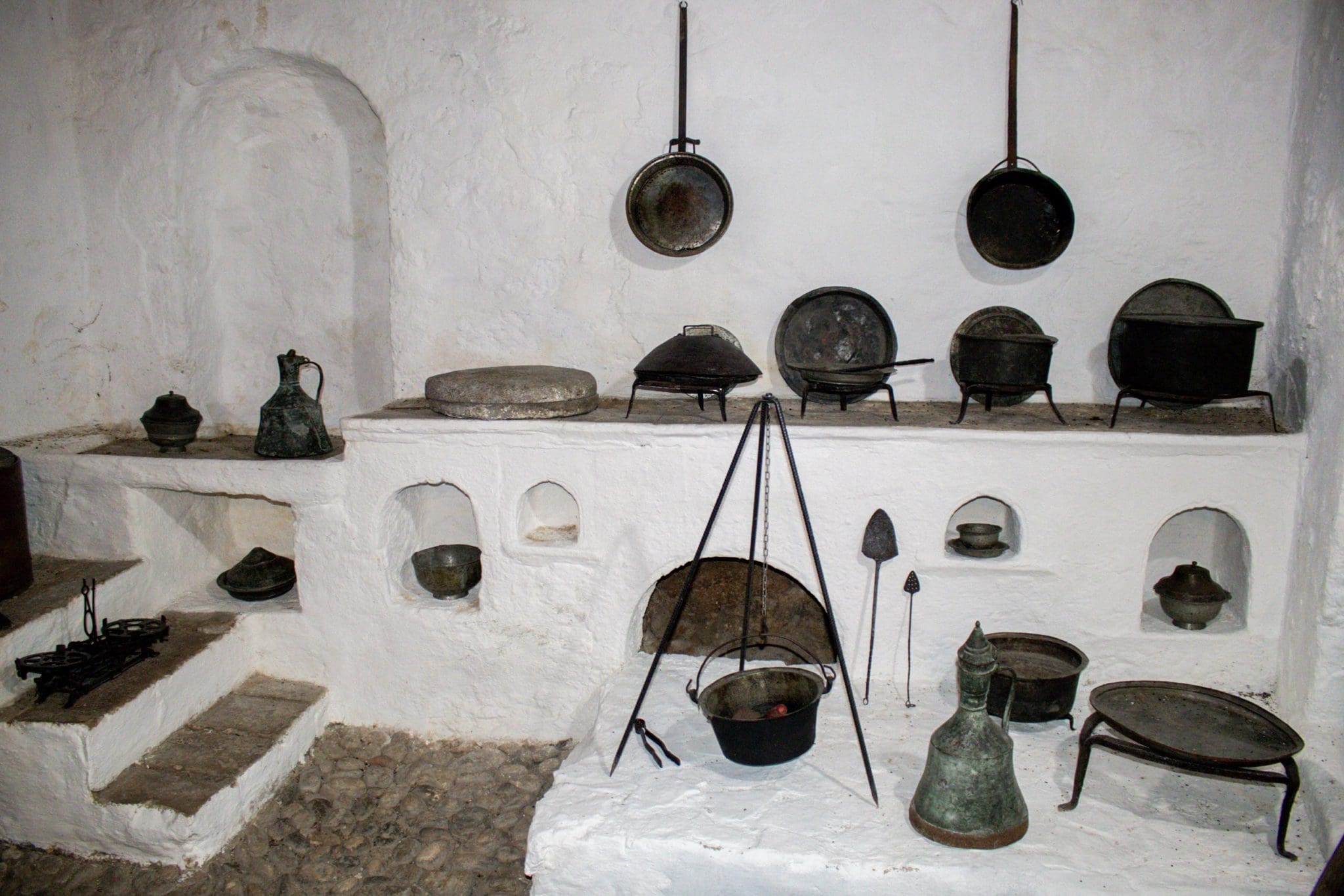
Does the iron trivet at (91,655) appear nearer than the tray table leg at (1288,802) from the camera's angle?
No

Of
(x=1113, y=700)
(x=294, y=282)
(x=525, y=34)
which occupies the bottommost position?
(x=1113, y=700)

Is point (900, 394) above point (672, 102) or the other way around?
the other way around

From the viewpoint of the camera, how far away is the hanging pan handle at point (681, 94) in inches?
190

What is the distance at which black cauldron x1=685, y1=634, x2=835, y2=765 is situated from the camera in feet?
11.4

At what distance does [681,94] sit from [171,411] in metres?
3.32

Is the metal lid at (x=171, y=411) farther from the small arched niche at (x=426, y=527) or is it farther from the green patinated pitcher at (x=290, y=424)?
the small arched niche at (x=426, y=527)

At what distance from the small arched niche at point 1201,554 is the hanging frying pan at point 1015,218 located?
60.4 inches

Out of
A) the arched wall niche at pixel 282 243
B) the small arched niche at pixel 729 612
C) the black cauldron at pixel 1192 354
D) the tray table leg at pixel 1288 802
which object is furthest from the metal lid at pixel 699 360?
the tray table leg at pixel 1288 802

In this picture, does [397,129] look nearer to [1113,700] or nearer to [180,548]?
[180,548]

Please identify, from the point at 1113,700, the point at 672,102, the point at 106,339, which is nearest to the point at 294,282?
the point at 106,339

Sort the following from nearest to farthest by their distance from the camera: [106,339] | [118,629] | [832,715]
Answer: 1. [832,715]
2. [118,629]
3. [106,339]

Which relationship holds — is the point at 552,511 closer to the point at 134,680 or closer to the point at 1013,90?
the point at 134,680

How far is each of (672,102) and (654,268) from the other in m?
0.91

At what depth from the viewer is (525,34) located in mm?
4949
